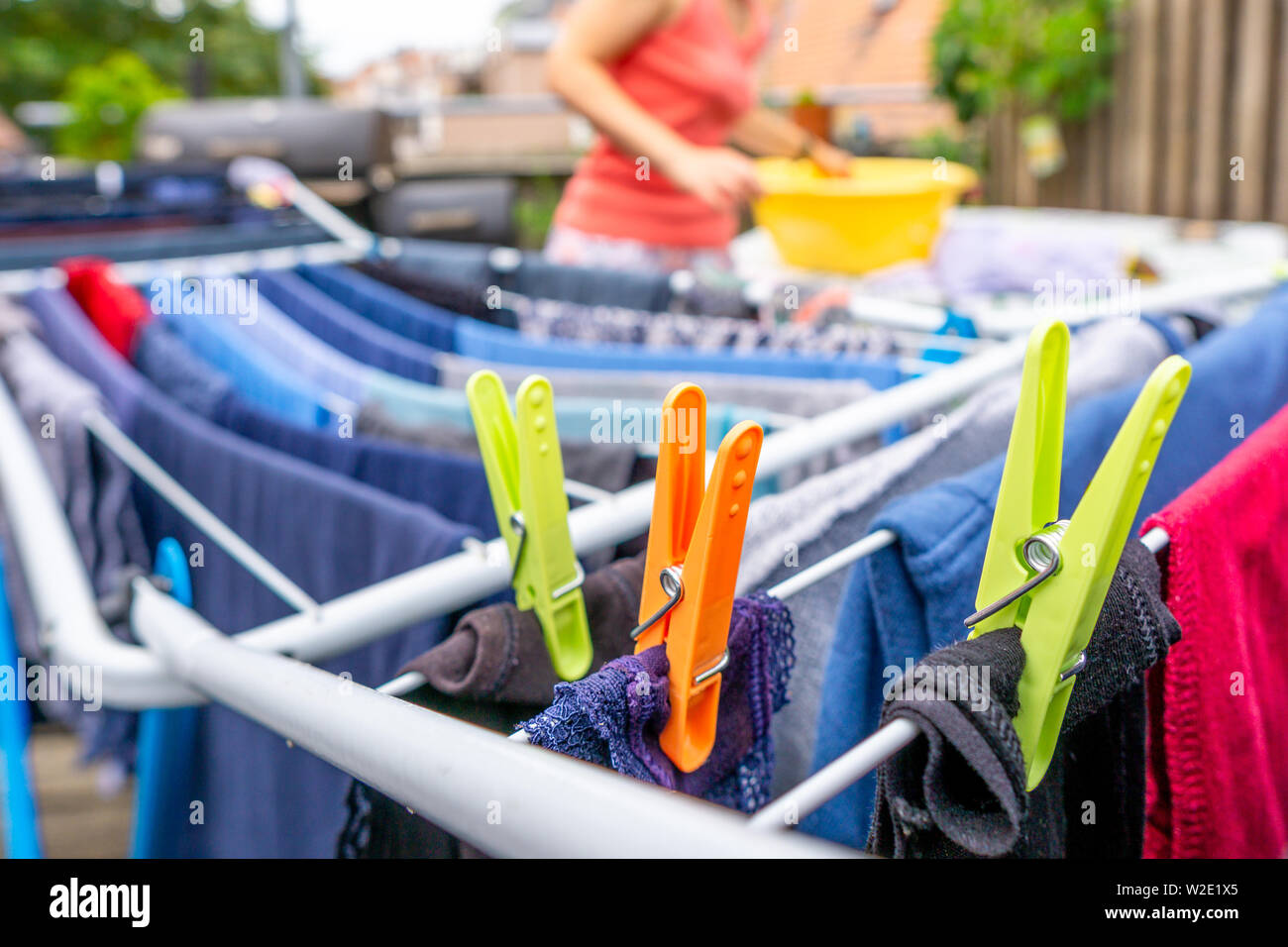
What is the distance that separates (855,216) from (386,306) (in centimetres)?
76

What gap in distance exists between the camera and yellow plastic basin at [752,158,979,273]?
1570 millimetres

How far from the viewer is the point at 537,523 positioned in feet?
1.62

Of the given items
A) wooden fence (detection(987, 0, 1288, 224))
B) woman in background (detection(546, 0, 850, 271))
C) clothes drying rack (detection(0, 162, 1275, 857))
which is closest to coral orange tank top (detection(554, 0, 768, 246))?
woman in background (detection(546, 0, 850, 271))

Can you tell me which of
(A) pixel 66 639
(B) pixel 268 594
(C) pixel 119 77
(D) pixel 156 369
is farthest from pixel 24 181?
(C) pixel 119 77

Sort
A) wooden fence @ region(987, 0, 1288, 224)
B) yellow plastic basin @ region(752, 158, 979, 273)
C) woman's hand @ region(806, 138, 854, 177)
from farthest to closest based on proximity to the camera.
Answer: wooden fence @ region(987, 0, 1288, 224) → woman's hand @ region(806, 138, 854, 177) → yellow plastic basin @ region(752, 158, 979, 273)

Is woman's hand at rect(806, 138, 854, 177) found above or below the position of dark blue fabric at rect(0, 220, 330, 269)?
above

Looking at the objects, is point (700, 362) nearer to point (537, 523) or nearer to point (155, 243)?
point (537, 523)

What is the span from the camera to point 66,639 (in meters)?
0.58

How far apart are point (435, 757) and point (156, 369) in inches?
39.9

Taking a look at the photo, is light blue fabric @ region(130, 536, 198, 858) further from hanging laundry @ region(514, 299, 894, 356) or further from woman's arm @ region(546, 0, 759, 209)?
woman's arm @ region(546, 0, 759, 209)

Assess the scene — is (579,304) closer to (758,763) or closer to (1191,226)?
(758,763)

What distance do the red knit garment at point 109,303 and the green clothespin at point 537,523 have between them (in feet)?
3.31

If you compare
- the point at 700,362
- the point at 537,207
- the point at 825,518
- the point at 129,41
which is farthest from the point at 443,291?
the point at 129,41

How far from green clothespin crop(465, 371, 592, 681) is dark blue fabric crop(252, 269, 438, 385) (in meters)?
0.67
